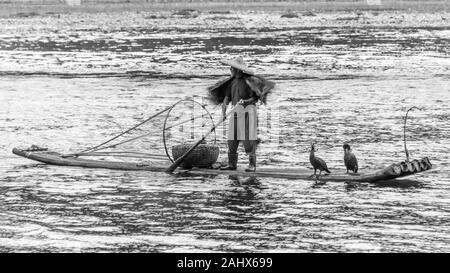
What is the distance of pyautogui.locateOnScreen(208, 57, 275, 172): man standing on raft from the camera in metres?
18.0

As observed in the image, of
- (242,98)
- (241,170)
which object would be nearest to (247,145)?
(241,170)

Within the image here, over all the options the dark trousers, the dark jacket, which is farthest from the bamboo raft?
the dark jacket

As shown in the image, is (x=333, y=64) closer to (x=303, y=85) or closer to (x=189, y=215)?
(x=303, y=85)

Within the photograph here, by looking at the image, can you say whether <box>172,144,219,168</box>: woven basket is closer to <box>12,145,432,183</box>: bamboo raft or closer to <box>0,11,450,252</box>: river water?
<box>12,145,432,183</box>: bamboo raft

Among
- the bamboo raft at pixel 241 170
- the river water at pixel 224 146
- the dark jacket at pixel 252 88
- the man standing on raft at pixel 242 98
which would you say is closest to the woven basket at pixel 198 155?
the bamboo raft at pixel 241 170

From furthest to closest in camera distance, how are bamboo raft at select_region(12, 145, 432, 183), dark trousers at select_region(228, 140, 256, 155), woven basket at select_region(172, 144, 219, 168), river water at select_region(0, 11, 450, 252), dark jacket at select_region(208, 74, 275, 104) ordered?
woven basket at select_region(172, 144, 219, 168) < dark trousers at select_region(228, 140, 256, 155) < dark jacket at select_region(208, 74, 275, 104) < bamboo raft at select_region(12, 145, 432, 183) < river water at select_region(0, 11, 450, 252)

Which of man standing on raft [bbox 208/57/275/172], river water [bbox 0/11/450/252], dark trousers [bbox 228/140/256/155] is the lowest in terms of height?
river water [bbox 0/11/450/252]

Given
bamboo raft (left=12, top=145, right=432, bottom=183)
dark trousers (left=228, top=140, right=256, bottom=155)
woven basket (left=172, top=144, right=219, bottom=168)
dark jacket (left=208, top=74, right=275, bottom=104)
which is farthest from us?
woven basket (left=172, top=144, right=219, bottom=168)

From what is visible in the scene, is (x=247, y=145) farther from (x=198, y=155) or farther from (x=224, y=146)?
(x=224, y=146)

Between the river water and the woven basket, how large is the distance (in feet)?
1.42

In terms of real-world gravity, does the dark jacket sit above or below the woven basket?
above

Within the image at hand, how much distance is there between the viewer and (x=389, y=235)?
1432 cm

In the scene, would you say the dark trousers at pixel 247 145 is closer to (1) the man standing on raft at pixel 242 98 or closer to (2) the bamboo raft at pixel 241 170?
(1) the man standing on raft at pixel 242 98

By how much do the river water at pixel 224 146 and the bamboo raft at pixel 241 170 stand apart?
0.14 meters
